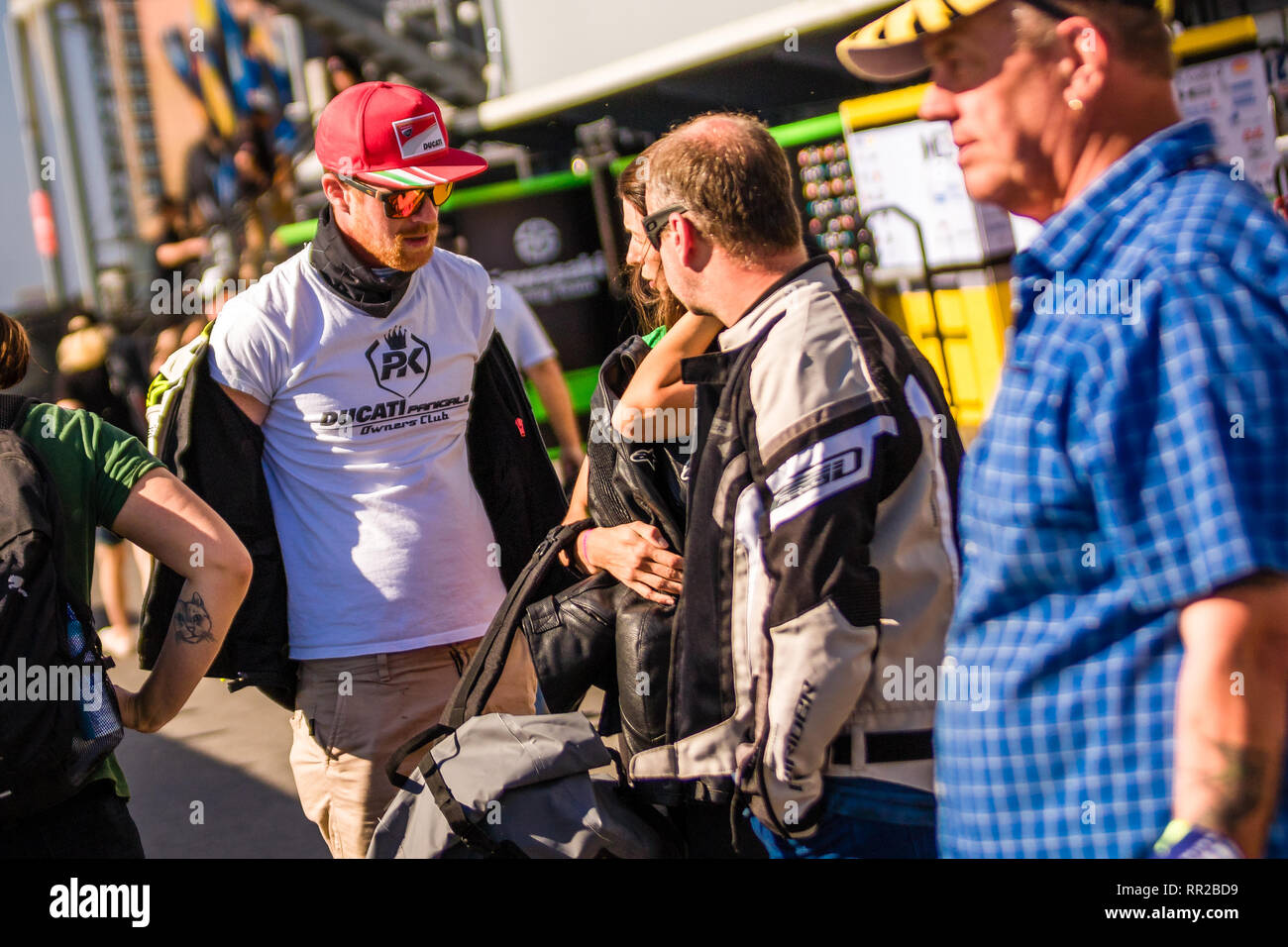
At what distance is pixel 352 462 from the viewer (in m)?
2.94

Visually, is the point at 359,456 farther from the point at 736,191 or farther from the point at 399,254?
the point at 736,191

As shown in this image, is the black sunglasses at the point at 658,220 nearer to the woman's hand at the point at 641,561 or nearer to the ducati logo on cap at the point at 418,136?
the woman's hand at the point at 641,561

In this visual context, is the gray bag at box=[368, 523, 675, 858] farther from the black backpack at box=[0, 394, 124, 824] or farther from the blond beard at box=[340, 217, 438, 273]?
the blond beard at box=[340, 217, 438, 273]

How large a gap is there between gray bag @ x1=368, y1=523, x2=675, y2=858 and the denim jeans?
1.13ft

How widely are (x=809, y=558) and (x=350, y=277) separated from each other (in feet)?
5.08

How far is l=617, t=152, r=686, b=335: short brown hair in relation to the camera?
98.9 inches

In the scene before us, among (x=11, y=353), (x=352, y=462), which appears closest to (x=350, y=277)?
(x=352, y=462)

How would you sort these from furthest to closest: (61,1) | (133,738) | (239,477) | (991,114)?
(61,1) < (133,738) < (239,477) < (991,114)

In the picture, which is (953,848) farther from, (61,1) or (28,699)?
(61,1)

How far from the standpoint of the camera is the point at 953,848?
161 cm

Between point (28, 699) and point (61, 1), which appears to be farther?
point (61, 1)

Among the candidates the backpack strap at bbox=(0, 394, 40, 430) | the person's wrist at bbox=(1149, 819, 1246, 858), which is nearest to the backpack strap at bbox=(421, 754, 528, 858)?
the backpack strap at bbox=(0, 394, 40, 430)

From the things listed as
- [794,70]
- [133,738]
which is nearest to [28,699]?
[133,738]
